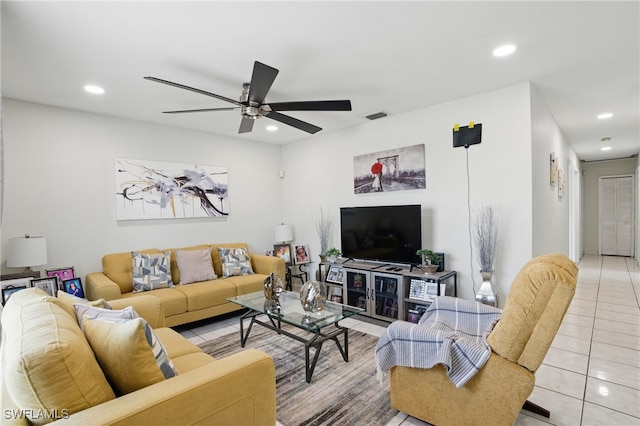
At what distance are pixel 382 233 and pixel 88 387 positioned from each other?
129 inches

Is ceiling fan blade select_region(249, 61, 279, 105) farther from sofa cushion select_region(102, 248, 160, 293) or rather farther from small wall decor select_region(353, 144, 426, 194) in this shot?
sofa cushion select_region(102, 248, 160, 293)

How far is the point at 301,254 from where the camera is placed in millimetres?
5219

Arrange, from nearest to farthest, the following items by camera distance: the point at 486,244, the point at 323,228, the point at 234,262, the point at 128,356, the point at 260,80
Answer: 1. the point at 128,356
2. the point at 260,80
3. the point at 486,244
4. the point at 234,262
5. the point at 323,228

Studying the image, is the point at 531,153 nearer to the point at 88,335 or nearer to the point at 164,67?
the point at 164,67

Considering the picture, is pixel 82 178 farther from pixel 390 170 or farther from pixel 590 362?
pixel 590 362

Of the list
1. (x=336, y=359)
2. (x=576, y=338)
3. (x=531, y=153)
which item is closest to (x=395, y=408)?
(x=336, y=359)

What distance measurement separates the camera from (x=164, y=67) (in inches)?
103

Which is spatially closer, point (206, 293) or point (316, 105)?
point (316, 105)

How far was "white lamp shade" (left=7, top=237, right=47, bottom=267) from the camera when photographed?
299cm

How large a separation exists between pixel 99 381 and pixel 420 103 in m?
3.67

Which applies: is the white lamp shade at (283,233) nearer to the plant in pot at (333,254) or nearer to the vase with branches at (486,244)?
the plant in pot at (333,254)

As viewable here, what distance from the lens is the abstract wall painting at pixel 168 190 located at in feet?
12.9

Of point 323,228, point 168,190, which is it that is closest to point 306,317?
point 323,228

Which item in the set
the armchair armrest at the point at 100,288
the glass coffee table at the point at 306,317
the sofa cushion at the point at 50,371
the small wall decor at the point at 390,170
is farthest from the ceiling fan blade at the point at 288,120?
the armchair armrest at the point at 100,288
